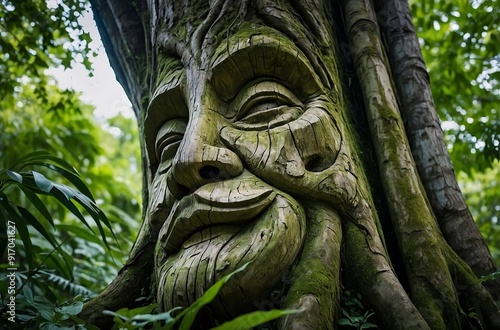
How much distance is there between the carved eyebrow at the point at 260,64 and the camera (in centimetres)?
267

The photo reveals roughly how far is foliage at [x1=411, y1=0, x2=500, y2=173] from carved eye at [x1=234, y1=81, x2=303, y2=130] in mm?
2354

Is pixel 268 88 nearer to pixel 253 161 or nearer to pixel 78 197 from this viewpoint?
pixel 253 161

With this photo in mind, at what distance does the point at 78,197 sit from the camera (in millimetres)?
2482

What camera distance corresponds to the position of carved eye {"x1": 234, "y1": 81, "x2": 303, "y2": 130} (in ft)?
8.61

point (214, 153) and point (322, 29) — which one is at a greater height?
point (322, 29)

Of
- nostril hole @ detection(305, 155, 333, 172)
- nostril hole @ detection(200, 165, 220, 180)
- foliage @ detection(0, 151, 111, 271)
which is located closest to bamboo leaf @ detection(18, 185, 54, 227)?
foliage @ detection(0, 151, 111, 271)

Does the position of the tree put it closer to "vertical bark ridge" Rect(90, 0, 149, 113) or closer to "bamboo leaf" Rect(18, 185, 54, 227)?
"vertical bark ridge" Rect(90, 0, 149, 113)

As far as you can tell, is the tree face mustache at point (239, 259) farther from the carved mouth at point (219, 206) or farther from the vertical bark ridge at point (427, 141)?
the vertical bark ridge at point (427, 141)

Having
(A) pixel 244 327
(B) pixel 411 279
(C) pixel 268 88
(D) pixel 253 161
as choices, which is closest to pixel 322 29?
(C) pixel 268 88

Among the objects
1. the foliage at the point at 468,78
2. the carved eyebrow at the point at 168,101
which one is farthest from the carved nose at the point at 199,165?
the foliage at the point at 468,78

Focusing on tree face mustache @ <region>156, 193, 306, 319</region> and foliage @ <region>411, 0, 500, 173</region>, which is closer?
tree face mustache @ <region>156, 193, 306, 319</region>

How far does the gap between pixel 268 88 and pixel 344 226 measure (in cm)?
85

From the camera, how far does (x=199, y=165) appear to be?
2361 millimetres

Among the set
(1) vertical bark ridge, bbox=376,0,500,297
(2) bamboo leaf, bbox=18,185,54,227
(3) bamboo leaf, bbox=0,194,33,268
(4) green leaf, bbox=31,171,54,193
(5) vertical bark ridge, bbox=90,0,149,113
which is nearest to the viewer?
(4) green leaf, bbox=31,171,54,193
